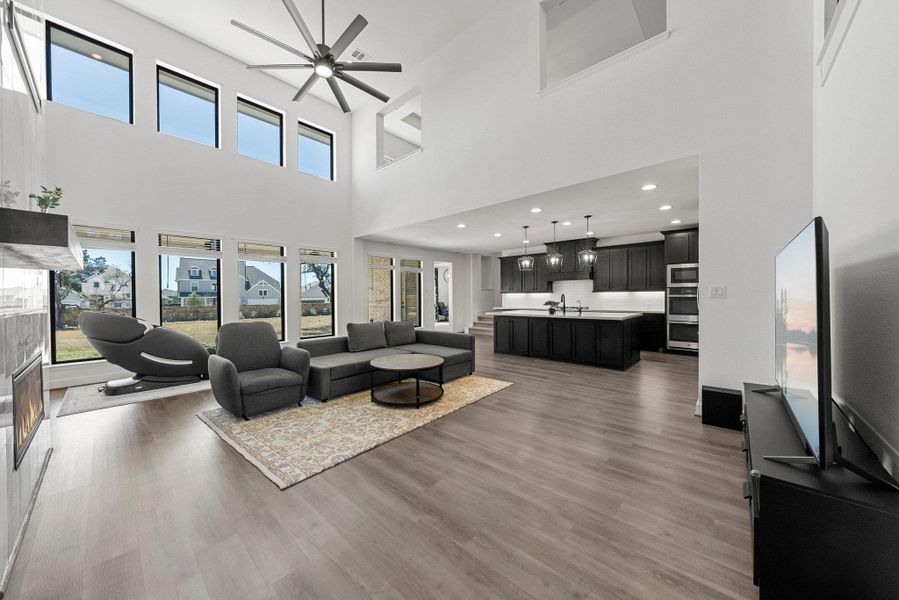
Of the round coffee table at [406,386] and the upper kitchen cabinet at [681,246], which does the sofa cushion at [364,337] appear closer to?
the round coffee table at [406,386]

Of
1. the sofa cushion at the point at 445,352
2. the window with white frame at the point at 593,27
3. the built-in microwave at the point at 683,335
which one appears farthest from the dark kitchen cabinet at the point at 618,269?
the sofa cushion at the point at 445,352

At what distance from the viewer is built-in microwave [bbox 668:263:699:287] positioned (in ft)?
21.8

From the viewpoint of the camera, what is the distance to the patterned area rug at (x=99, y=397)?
3735 mm

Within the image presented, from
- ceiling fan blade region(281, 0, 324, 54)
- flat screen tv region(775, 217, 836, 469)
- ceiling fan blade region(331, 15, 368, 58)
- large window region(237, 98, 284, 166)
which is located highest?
large window region(237, 98, 284, 166)

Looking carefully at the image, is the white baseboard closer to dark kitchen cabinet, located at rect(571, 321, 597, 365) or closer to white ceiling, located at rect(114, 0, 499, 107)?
white ceiling, located at rect(114, 0, 499, 107)

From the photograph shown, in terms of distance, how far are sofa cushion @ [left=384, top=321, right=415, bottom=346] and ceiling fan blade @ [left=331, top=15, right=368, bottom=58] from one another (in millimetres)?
3635

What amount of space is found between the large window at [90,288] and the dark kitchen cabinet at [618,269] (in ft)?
30.3

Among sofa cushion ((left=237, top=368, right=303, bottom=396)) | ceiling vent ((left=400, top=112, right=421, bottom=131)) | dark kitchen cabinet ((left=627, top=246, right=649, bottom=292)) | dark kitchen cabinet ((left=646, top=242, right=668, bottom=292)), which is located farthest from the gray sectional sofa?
ceiling vent ((left=400, top=112, right=421, bottom=131))

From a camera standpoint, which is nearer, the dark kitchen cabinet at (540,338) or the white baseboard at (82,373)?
the white baseboard at (82,373)

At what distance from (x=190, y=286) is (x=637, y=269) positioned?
9.00m

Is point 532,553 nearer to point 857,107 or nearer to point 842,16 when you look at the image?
point 857,107

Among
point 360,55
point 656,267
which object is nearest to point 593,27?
point 360,55

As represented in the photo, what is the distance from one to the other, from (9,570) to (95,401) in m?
3.24

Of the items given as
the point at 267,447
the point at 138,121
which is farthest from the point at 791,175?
the point at 138,121
